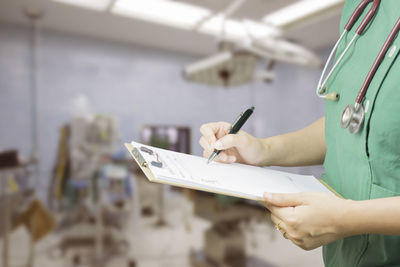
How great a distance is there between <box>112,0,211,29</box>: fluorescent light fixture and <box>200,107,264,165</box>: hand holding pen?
2.68 metres

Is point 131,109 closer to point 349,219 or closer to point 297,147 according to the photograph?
point 297,147

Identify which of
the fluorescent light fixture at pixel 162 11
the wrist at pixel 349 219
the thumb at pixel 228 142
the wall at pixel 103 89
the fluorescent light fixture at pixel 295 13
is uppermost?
the fluorescent light fixture at pixel 162 11

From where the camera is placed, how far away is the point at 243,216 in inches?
67.9

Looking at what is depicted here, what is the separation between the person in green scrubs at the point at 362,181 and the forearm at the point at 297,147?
0.27ft

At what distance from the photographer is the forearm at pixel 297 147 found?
1.85 ft

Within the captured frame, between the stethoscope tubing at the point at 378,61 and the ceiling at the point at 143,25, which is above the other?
the ceiling at the point at 143,25

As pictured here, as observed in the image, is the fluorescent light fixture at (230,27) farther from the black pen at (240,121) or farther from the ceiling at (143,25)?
the black pen at (240,121)

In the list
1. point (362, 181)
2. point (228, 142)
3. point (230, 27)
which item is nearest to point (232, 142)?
point (228, 142)

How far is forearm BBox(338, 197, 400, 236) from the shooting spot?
310 mm

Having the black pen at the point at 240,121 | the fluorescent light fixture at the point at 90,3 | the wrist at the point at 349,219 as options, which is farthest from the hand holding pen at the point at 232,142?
the fluorescent light fixture at the point at 90,3

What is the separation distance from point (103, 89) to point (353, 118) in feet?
12.7

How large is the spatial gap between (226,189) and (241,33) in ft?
11.7

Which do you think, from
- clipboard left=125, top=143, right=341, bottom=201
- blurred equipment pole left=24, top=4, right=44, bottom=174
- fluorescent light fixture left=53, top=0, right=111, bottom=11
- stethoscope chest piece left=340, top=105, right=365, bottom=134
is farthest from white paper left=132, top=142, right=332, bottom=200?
blurred equipment pole left=24, top=4, right=44, bottom=174

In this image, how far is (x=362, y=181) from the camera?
1.23 ft
